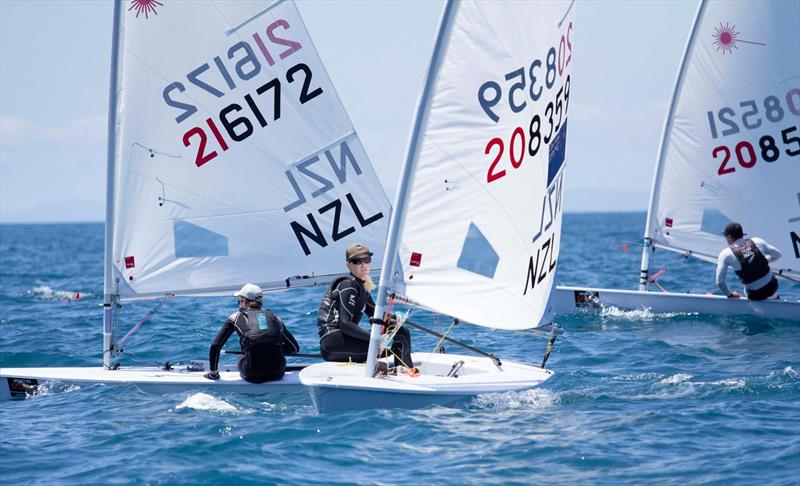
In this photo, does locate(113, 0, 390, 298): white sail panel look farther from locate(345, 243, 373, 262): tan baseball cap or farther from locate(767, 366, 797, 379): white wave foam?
locate(767, 366, 797, 379): white wave foam

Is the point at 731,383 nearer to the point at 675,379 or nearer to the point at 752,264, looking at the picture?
the point at 675,379

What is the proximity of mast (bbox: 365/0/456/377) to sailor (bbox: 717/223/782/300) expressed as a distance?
6.58 meters

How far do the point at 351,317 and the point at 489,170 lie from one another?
182 cm

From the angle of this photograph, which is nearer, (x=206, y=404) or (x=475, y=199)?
(x=475, y=199)

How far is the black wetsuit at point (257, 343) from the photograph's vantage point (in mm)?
8586

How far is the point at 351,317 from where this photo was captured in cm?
882

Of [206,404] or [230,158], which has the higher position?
[230,158]

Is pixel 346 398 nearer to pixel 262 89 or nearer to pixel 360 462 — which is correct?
pixel 360 462

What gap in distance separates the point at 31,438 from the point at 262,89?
382cm

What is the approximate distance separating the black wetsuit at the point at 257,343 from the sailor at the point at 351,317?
42 centimetres

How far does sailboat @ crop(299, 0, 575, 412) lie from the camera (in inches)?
314

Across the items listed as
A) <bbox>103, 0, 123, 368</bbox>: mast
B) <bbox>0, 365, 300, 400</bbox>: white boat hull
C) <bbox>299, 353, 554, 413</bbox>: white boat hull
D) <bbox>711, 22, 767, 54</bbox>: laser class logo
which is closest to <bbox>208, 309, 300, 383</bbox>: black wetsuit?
<bbox>0, 365, 300, 400</bbox>: white boat hull

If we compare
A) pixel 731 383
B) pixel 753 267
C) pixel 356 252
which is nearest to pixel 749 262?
pixel 753 267

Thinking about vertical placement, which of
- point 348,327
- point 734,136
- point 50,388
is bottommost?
point 50,388
